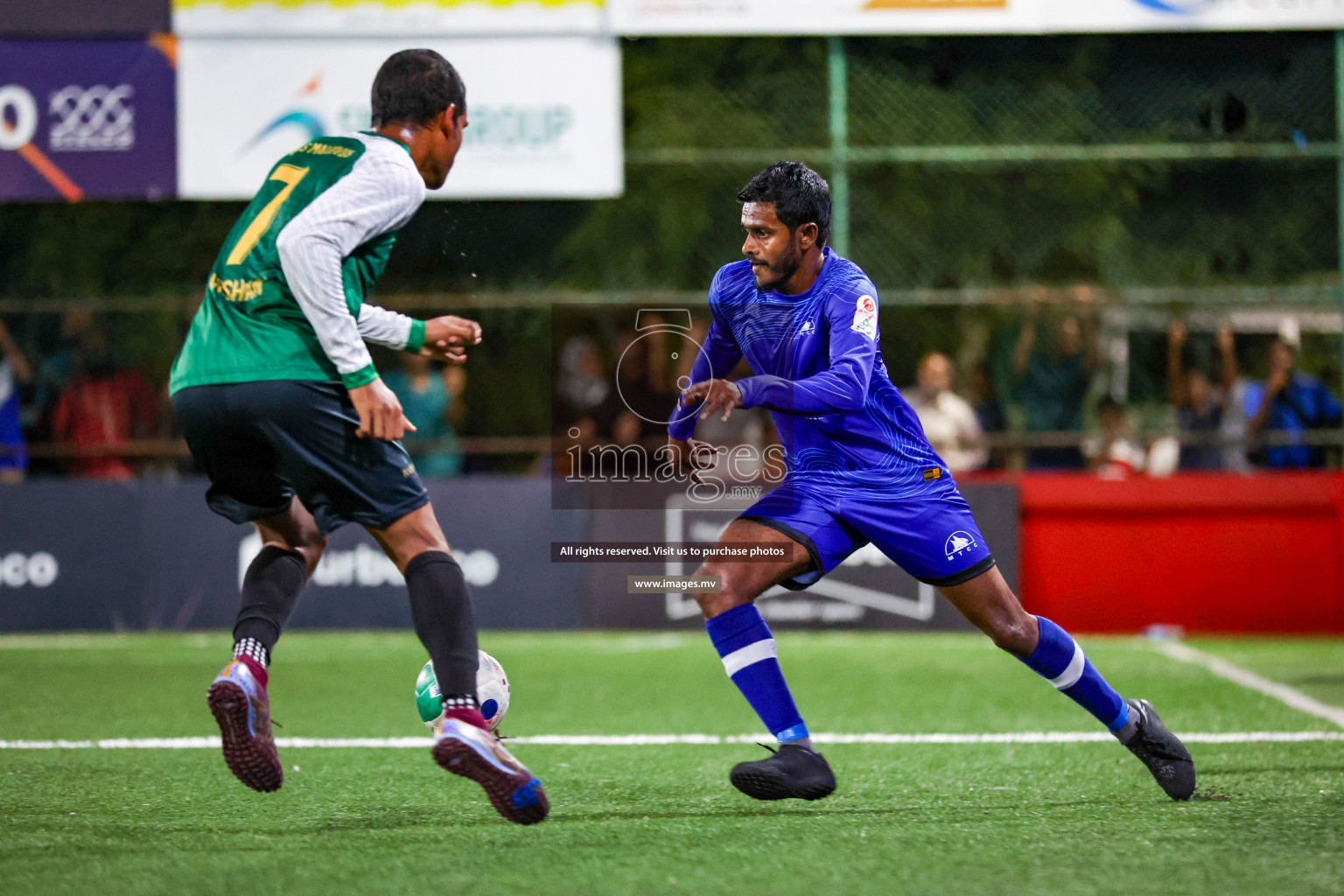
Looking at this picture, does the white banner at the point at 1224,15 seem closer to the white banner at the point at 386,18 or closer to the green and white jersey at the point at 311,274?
the white banner at the point at 386,18

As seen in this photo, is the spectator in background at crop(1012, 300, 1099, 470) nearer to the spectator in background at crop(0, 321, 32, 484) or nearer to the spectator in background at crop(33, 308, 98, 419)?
the spectator in background at crop(33, 308, 98, 419)

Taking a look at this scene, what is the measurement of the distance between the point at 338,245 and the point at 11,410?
812 cm

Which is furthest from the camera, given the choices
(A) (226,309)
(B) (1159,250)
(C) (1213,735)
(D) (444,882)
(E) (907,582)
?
(B) (1159,250)

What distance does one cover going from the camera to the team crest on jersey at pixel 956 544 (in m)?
4.47

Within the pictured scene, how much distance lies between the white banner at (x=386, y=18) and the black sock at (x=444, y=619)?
7598 millimetres

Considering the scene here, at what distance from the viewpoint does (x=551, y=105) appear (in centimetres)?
1091

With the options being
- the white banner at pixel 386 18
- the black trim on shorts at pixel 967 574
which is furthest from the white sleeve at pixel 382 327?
the white banner at pixel 386 18

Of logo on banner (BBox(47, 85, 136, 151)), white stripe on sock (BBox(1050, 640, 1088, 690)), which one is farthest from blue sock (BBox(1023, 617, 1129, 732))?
logo on banner (BBox(47, 85, 136, 151))

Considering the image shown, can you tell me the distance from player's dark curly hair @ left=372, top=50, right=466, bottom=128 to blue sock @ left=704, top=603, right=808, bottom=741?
5.52 ft

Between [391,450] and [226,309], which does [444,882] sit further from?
[226,309]

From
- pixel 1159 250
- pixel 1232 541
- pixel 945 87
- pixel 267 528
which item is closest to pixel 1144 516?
pixel 1232 541

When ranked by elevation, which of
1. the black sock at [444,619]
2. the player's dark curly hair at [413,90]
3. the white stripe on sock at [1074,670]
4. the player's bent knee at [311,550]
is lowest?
the white stripe on sock at [1074,670]

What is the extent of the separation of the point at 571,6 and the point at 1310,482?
20.3 feet

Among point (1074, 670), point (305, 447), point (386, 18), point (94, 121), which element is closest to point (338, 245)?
point (305, 447)
